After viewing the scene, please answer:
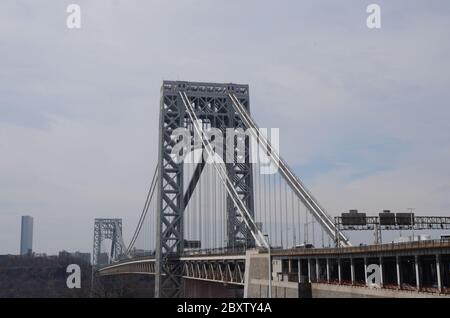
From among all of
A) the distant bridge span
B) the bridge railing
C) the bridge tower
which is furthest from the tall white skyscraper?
the bridge railing

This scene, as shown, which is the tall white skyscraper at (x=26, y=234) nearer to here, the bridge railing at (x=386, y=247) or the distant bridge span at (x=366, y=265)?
the distant bridge span at (x=366, y=265)

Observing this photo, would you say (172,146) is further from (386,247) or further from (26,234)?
(26,234)

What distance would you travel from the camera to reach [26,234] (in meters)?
136

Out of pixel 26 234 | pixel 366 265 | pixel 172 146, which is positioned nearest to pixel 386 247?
pixel 366 265

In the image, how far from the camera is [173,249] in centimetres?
8006

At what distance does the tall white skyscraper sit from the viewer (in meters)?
121

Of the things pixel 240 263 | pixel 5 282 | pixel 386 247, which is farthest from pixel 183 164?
pixel 5 282

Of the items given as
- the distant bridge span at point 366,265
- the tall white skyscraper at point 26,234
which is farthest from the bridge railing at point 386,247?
the tall white skyscraper at point 26,234

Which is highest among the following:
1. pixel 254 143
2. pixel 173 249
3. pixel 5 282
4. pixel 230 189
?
pixel 254 143

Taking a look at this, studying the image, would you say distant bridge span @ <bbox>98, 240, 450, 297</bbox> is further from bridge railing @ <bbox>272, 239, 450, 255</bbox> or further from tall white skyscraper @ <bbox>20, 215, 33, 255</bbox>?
tall white skyscraper @ <bbox>20, 215, 33, 255</bbox>
